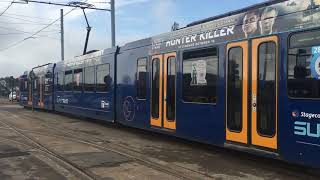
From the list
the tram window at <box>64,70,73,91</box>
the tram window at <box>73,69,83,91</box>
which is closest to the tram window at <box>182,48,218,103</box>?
the tram window at <box>73,69,83,91</box>

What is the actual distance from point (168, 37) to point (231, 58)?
3.21 m

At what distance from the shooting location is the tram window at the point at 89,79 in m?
19.9

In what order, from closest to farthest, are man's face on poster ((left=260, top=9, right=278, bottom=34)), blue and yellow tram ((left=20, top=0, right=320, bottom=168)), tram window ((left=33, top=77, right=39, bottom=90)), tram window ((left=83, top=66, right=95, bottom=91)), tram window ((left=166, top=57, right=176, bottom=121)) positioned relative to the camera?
1. blue and yellow tram ((left=20, top=0, right=320, bottom=168))
2. man's face on poster ((left=260, top=9, right=278, bottom=34))
3. tram window ((left=166, top=57, right=176, bottom=121))
4. tram window ((left=83, top=66, right=95, bottom=91))
5. tram window ((left=33, top=77, right=39, bottom=90))

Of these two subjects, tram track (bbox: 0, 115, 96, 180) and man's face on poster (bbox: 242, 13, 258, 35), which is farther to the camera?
man's face on poster (bbox: 242, 13, 258, 35)

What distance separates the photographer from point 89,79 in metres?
20.3

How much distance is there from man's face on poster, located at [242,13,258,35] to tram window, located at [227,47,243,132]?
0.40 metres

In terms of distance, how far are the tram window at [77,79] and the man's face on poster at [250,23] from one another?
12724 millimetres

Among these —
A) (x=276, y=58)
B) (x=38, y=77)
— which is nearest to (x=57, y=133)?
(x=276, y=58)

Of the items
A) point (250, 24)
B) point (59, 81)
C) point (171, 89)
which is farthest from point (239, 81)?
point (59, 81)

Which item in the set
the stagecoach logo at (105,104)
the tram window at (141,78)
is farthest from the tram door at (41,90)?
the tram window at (141,78)

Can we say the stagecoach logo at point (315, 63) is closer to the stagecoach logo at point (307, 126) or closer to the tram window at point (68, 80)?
the stagecoach logo at point (307, 126)

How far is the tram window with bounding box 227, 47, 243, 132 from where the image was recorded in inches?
386

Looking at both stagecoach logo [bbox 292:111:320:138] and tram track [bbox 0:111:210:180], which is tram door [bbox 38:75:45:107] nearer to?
tram track [bbox 0:111:210:180]

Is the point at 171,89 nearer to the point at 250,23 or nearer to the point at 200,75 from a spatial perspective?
the point at 200,75
